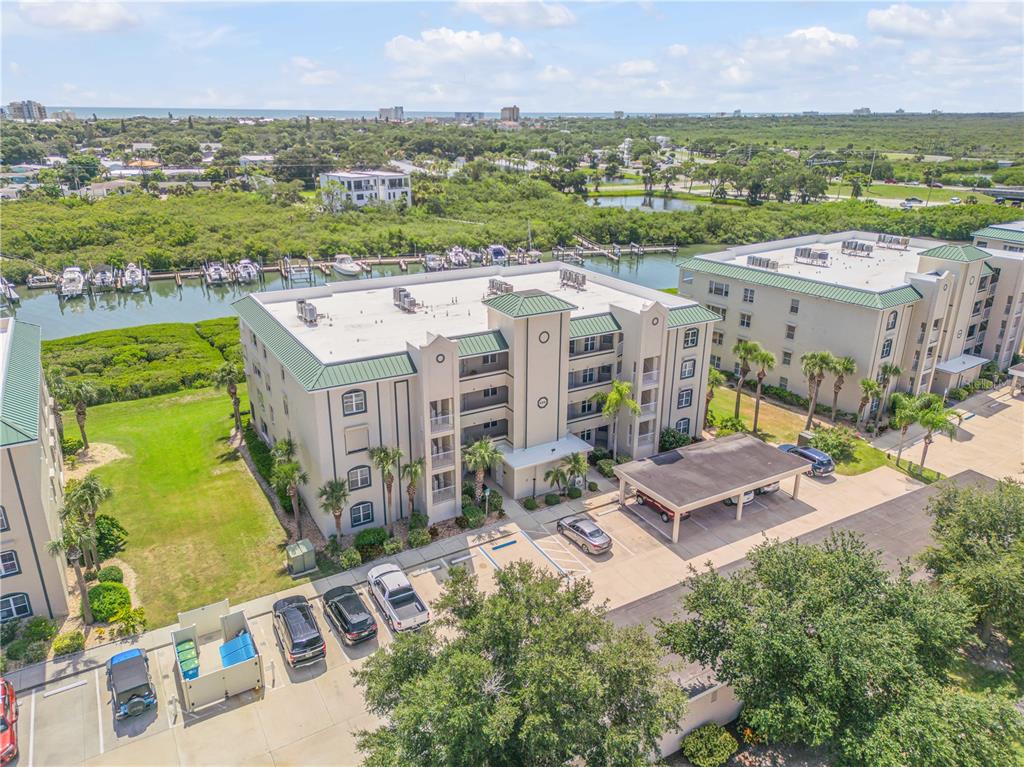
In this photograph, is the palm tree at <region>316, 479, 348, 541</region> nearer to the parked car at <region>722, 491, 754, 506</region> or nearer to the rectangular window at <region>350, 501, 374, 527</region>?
the rectangular window at <region>350, 501, 374, 527</region>

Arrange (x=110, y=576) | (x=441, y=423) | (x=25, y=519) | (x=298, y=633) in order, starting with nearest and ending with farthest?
(x=298, y=633)
(x=25, y=519)
(x=110, y=576)
(x=441, y=423)

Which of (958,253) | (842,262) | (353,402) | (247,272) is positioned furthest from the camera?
(247,272)

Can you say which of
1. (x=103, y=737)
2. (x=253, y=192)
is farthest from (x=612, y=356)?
(x=253, y=192)

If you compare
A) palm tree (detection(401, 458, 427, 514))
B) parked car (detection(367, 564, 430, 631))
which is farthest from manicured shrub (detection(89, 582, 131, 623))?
palm tree (detection(401, 458, 427, 514))

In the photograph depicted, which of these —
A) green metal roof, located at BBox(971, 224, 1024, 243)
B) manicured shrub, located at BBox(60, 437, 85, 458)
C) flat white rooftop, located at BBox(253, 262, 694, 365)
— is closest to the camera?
flat white rooftop, located at BBox(253, 262, 694, 365)

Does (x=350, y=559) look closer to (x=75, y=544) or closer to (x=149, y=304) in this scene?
(x=75, y=544)

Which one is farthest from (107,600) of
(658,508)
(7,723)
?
(658,508)
